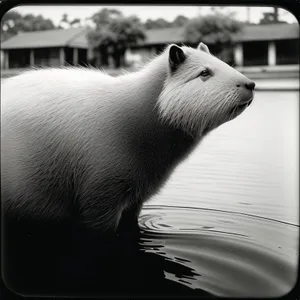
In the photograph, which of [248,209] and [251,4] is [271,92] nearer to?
[248,209]

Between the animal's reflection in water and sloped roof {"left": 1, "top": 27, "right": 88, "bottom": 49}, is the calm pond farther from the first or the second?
sloped roof {"left": 1, "top": 27, "right": 88, "bottom": 49}

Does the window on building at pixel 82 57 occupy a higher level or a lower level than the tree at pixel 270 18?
lower

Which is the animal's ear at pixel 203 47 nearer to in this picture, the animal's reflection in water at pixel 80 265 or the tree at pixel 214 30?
the tree at pixel 214 30

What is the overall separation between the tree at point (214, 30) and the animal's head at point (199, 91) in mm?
345

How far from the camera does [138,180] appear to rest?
2723 millimetres

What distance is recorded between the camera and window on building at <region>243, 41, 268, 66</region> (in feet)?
10.2

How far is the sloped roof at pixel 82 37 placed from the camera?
2.93 metres

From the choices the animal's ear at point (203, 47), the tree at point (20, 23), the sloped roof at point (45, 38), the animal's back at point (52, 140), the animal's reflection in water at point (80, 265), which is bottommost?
the animal's reflection in water at point (80, 265)

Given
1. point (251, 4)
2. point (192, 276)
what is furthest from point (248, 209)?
point (251, 4)

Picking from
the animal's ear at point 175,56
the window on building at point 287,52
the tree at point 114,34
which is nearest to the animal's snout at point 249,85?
the animal's ear at point 175,56

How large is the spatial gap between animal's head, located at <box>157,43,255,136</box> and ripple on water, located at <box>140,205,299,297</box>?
0.88 meters

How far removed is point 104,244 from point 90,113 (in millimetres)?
869

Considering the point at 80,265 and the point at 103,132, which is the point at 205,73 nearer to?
the point at 103,132

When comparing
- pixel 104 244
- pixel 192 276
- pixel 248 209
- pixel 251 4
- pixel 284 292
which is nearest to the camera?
pixel 251 4
